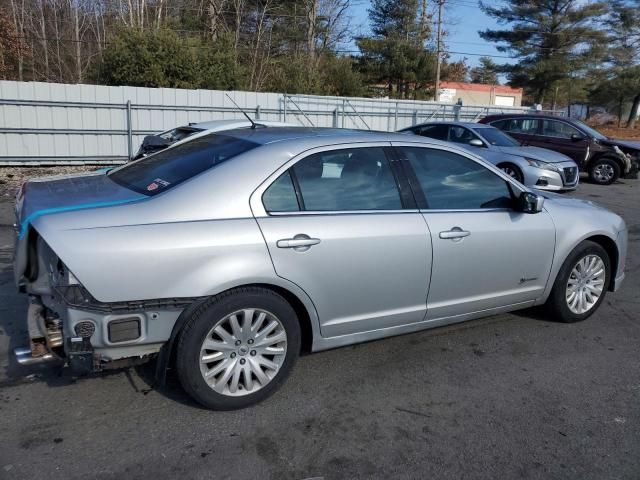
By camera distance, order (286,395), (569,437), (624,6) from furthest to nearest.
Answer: (624,6), (286,395), (569,437)

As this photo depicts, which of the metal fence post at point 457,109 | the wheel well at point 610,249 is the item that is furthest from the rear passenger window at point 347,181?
the metal fence post at point 457,109

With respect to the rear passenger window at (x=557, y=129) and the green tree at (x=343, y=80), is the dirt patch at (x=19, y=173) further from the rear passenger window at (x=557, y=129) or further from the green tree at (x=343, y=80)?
the green tree at (x=343, y=80)

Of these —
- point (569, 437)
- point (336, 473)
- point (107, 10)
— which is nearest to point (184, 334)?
point (336, 473)

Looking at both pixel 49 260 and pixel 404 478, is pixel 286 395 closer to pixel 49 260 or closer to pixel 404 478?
pixel 404 478

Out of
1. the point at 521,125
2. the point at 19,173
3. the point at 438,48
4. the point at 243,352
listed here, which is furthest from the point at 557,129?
the point at 438,48

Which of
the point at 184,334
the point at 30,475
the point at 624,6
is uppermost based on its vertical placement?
the point at 624,6

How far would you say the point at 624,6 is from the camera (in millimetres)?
39812

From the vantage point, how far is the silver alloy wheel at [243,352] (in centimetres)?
311

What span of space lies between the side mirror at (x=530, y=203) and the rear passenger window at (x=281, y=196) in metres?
1.77

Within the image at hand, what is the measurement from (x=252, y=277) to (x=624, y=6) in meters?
45.6

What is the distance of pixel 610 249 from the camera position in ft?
15.9

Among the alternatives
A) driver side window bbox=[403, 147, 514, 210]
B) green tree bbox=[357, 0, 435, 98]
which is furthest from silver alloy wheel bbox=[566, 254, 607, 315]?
green tree bbox=[357, 0, 435, 98]

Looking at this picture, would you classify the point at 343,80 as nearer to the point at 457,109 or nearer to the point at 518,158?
the point at 457,109

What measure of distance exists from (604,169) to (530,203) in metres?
11.7
